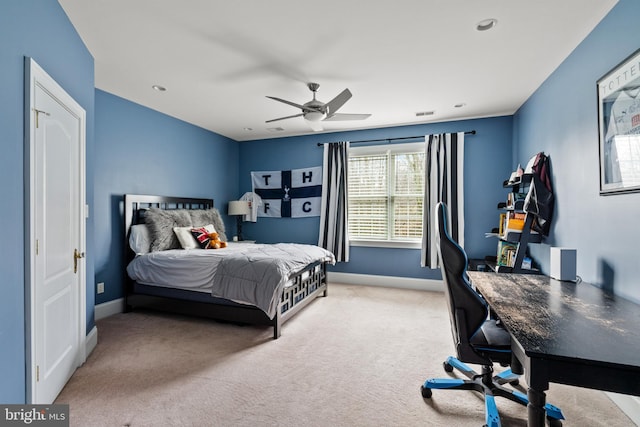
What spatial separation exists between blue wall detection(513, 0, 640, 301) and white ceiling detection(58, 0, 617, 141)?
7.0 inches

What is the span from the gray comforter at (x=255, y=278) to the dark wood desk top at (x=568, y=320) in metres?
1.73

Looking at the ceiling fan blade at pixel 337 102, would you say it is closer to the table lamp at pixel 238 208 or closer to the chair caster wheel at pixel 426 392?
the chair caster wheel at pixel 426 392

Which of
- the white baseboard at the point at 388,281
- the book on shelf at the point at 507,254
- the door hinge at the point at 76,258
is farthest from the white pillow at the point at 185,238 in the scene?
the book on shelf at the point at 507,254

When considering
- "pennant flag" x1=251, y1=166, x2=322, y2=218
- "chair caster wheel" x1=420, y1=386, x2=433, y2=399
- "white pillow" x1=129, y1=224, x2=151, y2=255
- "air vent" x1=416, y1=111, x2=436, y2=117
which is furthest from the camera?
"pennant flag" x1=251, y1=166, x2=322, y2=218

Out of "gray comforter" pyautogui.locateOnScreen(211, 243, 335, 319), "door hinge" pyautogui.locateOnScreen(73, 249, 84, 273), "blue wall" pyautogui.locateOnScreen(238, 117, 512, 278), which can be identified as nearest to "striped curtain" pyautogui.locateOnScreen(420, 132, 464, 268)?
"blue wall" pyautogui.locateOnScreen(238, 117, 512, 278)

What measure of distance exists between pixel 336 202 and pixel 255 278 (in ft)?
8.01

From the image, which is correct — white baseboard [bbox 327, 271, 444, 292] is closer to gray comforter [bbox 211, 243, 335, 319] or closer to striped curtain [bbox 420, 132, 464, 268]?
striped curtain [bbox 420, 132, 464, 268]

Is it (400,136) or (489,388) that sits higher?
(400,136)

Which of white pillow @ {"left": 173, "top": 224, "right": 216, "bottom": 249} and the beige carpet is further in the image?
white pillow @ {"left": 173, "top": 224, "right": 216, "bottom": 249}

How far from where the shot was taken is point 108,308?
352cm

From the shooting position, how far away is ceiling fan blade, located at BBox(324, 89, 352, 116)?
9.04 ft

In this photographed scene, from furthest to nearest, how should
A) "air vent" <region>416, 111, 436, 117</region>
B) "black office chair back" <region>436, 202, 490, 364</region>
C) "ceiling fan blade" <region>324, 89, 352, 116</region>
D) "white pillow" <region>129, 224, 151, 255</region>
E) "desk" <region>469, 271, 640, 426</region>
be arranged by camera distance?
"air vent" <region>416, 111, 436, 117</region>, "white pillow" <region>129, 224, 151, 255</region>, "ceiling fan blade" <region>324, 89, 352, 116</region>, "black office chair back" <region>436, 202, 490, 364</region>, "desk" <region>469, 271, 640, 426</region>

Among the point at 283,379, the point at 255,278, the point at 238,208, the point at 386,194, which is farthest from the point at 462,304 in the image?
the point at 238,208

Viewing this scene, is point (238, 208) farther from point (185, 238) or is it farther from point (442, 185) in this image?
point (442, 185)
